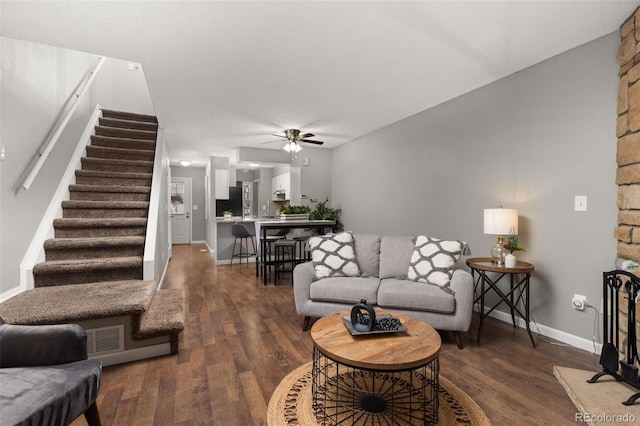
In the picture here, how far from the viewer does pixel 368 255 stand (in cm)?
327

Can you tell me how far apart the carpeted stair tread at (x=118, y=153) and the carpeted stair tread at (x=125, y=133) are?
44cm

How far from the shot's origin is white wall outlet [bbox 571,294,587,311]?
2455mm

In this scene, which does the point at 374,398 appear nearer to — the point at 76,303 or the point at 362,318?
the point at 362,318

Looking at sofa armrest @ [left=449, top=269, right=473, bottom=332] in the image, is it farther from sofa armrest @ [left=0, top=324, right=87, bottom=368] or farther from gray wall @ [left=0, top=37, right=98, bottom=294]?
gray wall @ [left=0, top=37, right=98, bottom=294]

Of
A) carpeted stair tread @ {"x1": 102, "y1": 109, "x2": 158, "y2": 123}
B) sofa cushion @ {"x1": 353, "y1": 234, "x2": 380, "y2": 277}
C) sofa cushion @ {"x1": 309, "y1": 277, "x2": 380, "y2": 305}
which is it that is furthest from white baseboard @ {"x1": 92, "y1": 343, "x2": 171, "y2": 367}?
carpeted stair tread @ {"x1": 102, "y1": 109, "x2": 158, "y2": 123}

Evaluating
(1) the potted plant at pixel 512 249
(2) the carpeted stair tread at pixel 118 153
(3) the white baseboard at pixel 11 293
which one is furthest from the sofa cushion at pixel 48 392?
(2) the carpeted stair tread at pixel 118 153

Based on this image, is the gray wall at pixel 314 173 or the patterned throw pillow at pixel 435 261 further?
the gray wall at pixel 314 173

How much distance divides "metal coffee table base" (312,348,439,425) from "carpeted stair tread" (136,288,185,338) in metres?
1.25

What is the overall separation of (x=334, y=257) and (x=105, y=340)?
202 cm

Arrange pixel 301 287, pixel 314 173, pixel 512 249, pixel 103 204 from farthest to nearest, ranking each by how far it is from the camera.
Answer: pixel 314 173 < pixel 103 204 < pixel 301 287 < pixel 512 249

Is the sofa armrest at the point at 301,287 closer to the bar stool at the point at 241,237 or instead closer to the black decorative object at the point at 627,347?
the black decorative object at the point at 627,347

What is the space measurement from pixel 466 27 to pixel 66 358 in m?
3.18

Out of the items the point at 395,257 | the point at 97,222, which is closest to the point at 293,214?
the point at 395,257

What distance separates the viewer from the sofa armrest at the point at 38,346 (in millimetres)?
1325
